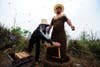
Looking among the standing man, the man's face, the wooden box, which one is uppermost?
the man's face

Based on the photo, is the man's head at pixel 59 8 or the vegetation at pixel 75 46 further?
the vegetation at pixel 75 46

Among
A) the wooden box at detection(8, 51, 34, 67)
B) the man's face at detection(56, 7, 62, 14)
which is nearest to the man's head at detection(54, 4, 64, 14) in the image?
the man's face at detection(56, 7, 62, 14)

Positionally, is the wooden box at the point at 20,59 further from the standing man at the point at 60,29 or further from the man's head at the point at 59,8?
the man's head at the point at 59,8

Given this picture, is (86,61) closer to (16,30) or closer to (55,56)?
(55,56)

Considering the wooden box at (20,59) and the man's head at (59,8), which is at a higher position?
the man's head at (59,8)

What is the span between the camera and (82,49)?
38.1ft

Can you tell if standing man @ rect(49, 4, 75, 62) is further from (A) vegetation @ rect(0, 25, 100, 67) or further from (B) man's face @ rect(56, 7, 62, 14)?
(A) vegetation @ rect(0, 25, 100, 67)

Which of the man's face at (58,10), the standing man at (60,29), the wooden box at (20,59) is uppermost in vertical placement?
the man's face at (58,10)

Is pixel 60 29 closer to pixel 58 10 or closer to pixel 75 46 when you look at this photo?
pixel 58 10

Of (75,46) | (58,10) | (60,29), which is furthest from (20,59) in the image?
(75,46)

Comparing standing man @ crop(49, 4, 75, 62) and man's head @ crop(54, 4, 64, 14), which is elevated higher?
man's head @ crop(54, 4, 64, 14)

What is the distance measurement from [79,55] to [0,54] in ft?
13.7

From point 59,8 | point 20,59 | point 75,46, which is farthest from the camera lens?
point 75,46

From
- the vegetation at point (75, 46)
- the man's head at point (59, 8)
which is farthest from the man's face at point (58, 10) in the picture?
the vegetation at point (75, 46)
